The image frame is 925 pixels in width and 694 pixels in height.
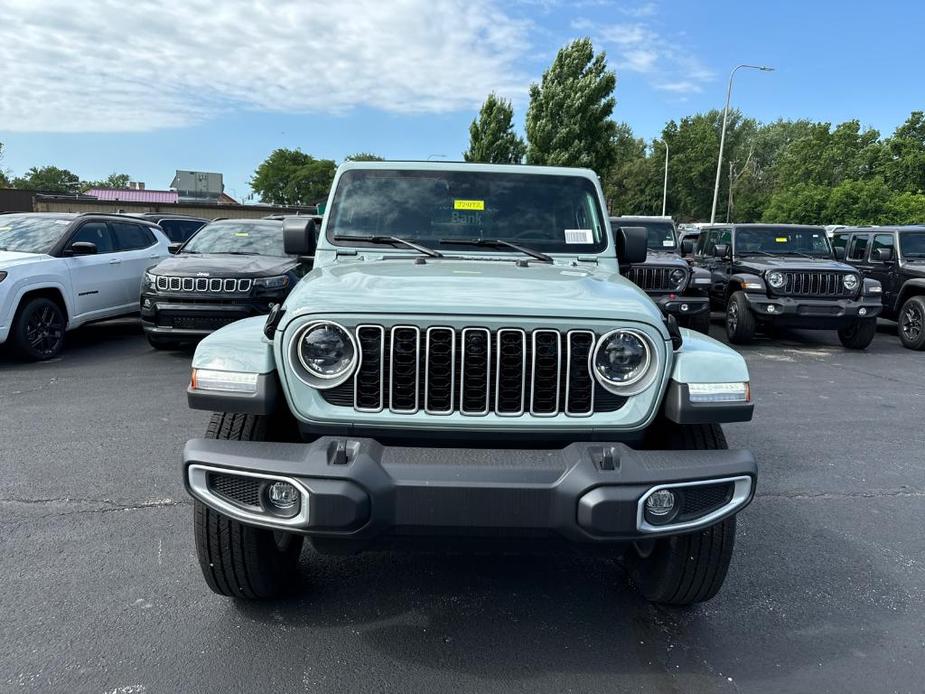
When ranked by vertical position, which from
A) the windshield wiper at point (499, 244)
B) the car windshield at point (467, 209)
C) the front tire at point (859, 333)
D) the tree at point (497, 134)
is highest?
the tree at point (497, 134)

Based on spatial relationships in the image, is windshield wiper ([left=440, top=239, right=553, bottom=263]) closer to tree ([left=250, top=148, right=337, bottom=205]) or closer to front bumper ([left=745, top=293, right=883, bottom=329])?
front bumper ([left=745, top=293, right=883, bottom=329])

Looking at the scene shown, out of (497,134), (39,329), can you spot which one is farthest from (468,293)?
(497,134)

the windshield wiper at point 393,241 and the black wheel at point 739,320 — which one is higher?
the windshield wiper at point 393,241

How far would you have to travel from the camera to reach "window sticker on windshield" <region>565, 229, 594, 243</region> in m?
3.83

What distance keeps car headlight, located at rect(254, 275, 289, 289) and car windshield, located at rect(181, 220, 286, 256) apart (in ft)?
2.77

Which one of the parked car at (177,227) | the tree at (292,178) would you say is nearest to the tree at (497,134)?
the parked car at (177,227)

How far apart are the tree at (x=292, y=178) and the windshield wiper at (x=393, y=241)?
3044 inches

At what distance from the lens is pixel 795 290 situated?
9.80 m

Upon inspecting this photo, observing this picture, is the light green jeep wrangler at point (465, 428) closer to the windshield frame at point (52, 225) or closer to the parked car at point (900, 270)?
the windshield frame at point (52, 225)

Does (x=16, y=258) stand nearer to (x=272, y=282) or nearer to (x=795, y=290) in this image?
(x=272, y=282)

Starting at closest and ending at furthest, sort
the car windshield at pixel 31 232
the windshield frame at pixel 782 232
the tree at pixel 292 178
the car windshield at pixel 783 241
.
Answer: the car windshield at pixel 31 232 < the windshield frame at pixel 782 232 < the car windshield at pixel 783 241 < the tree at pixel 292 178

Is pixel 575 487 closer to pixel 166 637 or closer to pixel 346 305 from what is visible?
pixel 346 305

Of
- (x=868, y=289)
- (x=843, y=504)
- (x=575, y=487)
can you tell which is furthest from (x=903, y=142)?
(x=575, y=487)

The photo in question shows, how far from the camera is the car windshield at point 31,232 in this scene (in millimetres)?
8359
